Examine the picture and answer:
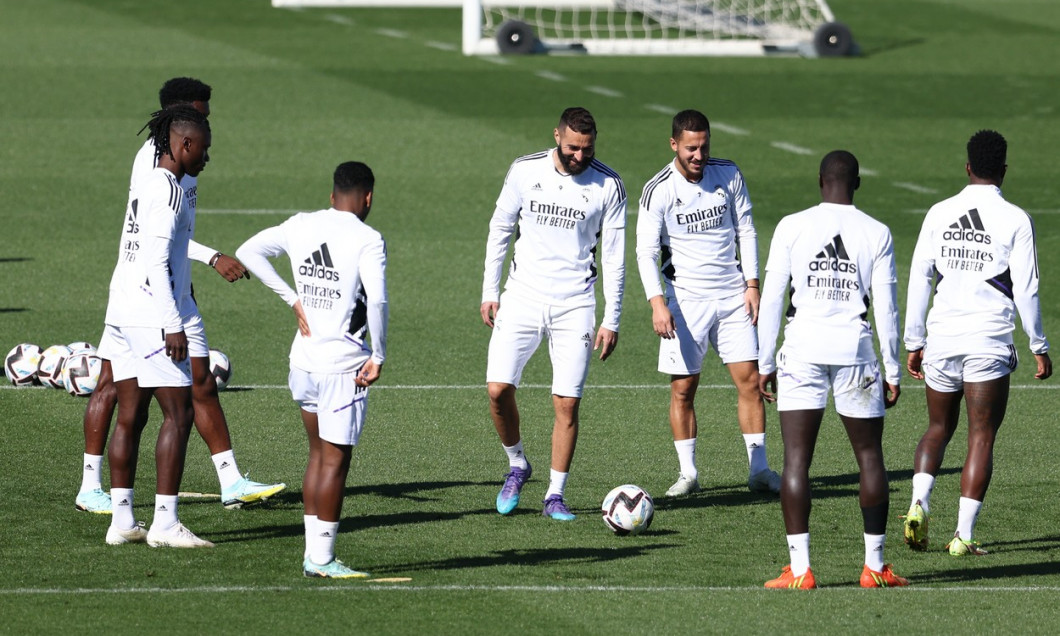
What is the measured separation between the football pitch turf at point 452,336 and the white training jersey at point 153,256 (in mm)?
1270

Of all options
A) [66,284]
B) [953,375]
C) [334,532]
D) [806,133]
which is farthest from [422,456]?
[806,133]

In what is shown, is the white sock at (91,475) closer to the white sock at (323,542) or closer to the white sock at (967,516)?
the white sock at (323,542)

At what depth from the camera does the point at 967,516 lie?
9.45 metres

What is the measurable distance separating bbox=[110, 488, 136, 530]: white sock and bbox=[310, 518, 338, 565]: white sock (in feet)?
4.01

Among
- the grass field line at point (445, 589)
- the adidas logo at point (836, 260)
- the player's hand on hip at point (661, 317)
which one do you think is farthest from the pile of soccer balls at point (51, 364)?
the adidas logo at point (836, 260)

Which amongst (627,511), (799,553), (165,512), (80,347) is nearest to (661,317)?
(627,511)

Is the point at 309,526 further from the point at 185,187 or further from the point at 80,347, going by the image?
the point at 80,347

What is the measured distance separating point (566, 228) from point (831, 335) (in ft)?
7.03

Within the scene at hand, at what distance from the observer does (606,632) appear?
8.01m

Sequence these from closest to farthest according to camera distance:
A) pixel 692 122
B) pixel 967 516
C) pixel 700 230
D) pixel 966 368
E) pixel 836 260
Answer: pixel 836 260
pixel 966 368
pixel 967 516
pixel 692 122
pixel 700 230

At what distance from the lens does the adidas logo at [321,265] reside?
339 inches

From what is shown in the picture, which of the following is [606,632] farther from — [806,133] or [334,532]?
[806,133]

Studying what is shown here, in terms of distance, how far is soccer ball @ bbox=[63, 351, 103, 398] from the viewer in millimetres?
12805

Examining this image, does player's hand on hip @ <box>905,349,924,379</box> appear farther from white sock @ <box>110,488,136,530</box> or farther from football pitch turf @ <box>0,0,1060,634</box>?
white sock @ <box>110,488,136,530</box>
